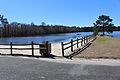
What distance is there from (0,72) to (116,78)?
198 inches

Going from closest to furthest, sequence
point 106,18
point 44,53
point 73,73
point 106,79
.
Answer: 1. point 106,79
2. point 73,73
3. point 44,53
4. point 106,18

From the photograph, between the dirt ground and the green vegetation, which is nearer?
the dirt ground

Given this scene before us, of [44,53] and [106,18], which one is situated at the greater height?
[106,18]

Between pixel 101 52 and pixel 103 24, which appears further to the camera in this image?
pixel 103 24

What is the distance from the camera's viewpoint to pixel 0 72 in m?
12.8

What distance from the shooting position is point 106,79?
35.7ft

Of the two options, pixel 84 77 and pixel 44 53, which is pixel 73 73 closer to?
pixel 84 77

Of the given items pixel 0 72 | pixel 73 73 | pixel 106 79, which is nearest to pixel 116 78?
pixel 106 79

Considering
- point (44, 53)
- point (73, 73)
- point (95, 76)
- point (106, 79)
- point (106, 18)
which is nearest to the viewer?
point (106, 79)

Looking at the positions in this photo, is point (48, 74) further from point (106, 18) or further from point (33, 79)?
point (106, 18)

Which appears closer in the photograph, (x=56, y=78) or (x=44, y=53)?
(x=56, y=78)

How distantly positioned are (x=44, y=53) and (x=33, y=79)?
10.5m

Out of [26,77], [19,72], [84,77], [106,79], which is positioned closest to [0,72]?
[19,72]

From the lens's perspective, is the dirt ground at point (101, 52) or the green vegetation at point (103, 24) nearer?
the dirt ground at point (101, 52)
